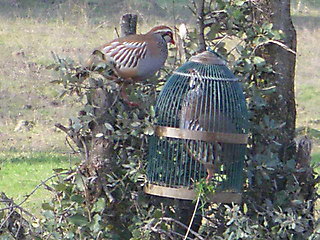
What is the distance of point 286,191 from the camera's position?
4.39 m

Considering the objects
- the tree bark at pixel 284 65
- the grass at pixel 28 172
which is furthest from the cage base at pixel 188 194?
the grass at pixel 28 172

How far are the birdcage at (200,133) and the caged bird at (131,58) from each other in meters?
0.19

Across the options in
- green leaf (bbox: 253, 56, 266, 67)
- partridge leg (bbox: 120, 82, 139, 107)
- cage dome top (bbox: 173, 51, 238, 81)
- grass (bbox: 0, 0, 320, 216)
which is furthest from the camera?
grass (bbox: 0, 0, 320, 216)

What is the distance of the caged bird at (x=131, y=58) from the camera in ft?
13.9

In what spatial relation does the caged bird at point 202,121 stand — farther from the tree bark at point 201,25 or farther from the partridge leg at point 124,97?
the tree bark at point 201,25

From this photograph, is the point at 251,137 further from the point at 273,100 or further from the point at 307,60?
the point at 307,60

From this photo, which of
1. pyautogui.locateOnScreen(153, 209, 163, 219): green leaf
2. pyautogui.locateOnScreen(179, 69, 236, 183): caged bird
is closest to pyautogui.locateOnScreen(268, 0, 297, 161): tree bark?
pyautogui.locateOnScreen(179, 69, 236, 183): caged bird

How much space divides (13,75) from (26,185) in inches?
182

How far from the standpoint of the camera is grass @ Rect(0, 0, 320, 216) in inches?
302

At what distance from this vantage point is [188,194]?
4.00m

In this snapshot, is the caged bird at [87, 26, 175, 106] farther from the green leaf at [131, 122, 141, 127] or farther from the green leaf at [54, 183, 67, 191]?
the green leaf at [54, 183, 67, 191]

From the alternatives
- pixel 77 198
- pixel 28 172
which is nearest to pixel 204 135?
pixel 77 198

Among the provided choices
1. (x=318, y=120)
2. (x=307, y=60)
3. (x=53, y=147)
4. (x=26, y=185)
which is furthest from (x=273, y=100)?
(x=307, y=60)

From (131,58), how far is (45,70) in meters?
7.58
